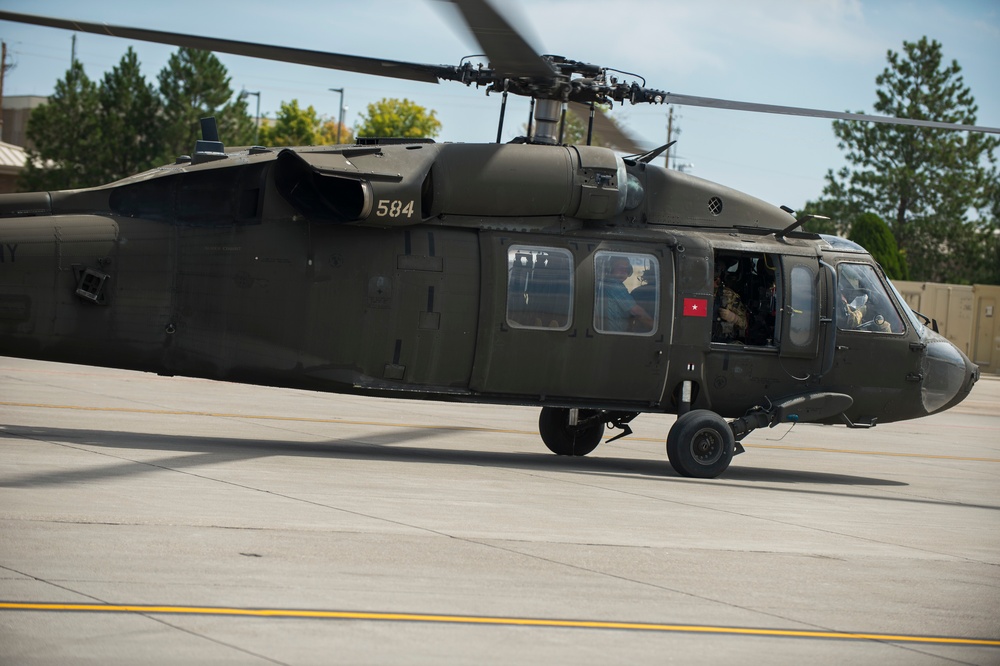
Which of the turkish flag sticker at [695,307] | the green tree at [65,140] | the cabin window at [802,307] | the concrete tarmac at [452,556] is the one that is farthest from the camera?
the green tree at [65,140]

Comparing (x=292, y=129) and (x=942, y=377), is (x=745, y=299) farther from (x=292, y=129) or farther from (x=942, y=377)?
(x=292, y=129)

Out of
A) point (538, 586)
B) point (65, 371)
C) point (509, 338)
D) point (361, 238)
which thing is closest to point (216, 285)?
point (361, 238)

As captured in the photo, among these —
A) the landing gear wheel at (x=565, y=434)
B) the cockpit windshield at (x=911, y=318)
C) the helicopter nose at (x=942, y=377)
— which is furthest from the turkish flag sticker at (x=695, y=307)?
the helicopter nose at (x=942, y=377)

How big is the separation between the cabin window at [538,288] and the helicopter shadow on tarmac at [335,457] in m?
1.71

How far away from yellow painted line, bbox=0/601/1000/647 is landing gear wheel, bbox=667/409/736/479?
19.7 feet

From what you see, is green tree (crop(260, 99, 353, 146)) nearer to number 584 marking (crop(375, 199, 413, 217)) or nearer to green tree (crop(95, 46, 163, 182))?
green tree (crop(95, 46, 163, 182))

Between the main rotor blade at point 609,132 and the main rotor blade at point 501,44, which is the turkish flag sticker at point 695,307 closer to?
the main rotor blade at point 609,132

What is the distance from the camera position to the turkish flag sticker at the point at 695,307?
1281cm

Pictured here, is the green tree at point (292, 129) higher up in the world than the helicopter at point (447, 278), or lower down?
higher up

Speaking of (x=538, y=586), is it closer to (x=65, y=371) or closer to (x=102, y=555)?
(x=102, y=555)

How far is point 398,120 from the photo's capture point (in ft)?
226

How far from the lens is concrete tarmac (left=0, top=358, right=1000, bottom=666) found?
225 inches

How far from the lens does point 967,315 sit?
53.9 m

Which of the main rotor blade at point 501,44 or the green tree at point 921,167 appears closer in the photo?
the main rotor blade at point 501,44
